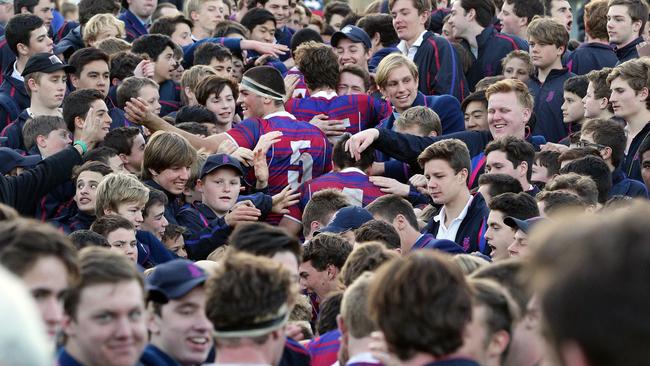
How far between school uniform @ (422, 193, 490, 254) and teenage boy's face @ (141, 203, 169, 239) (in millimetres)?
2020

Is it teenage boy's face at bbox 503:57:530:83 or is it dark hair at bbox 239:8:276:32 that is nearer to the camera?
teenage boy's face at bbox 503:57:530:83

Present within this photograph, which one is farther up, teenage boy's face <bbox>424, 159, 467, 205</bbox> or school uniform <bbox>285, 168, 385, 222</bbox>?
teenage boy's face <bbox>424, 159, 467, 205</bbox>

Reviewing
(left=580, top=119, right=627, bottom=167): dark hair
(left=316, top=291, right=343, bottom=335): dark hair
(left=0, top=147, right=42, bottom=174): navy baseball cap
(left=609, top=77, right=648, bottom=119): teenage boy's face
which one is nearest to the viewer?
(left=316, top=291, right=343, bottom=335): dark hair

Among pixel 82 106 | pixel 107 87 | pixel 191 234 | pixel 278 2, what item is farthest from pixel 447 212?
pixel 278 2

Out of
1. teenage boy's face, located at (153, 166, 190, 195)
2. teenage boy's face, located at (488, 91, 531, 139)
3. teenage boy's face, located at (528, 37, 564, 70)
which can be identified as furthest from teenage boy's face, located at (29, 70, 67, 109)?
teenage boy's face, located at (528, 37, 564, 70)

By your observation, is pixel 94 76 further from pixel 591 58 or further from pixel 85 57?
pixel 591 58

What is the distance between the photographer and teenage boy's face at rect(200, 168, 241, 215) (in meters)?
9.26

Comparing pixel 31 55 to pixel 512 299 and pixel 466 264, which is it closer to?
pixel 466 264

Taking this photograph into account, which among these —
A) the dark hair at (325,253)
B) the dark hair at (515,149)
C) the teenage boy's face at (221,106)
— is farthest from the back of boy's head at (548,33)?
the dark hair at (325,253)

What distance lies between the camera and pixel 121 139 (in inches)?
392

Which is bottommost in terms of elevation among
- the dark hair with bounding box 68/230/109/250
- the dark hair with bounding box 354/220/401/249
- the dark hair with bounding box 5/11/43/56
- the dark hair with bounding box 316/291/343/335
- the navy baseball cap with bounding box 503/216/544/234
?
the dark hair with bounding box 5/11/43/56

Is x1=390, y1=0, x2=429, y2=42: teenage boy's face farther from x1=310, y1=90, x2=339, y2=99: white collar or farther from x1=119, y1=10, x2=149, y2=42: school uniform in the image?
x1=119, y1=10, x2=149, y2=42: school uniform

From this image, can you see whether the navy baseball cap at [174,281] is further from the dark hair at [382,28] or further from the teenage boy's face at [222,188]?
the dark hair at [382,28]

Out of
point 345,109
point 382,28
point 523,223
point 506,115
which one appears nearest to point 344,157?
point 345,109
